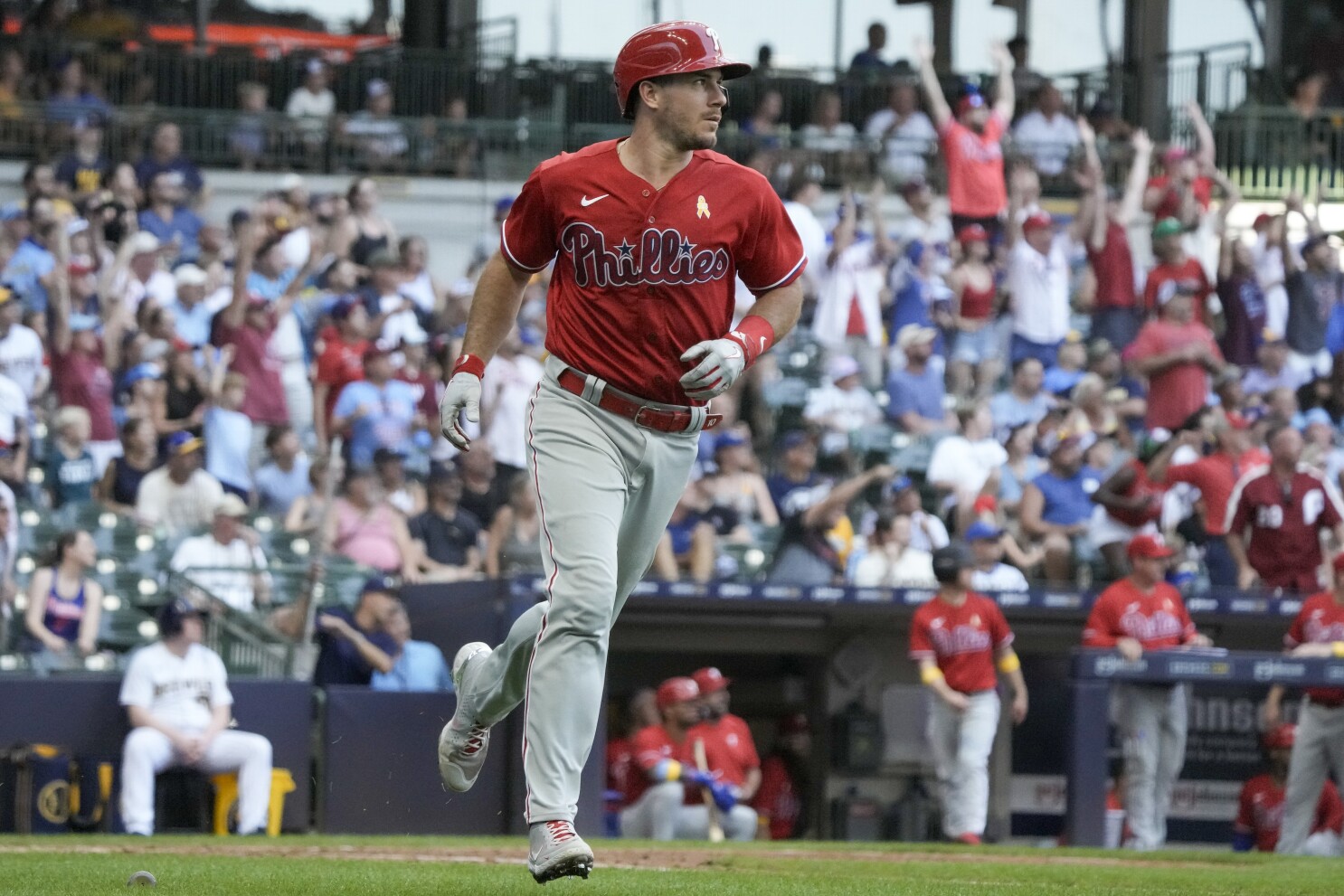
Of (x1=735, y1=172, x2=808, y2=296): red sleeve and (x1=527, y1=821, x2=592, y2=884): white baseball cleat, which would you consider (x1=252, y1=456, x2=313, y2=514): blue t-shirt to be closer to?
(x1=735, y1=172, x2=808, y2=296): red sleeve

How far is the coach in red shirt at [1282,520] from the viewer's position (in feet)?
44.1

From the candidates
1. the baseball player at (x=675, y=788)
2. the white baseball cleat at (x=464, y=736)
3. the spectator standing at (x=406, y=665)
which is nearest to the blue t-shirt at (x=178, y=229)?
the spectator standing at (x=406, y=665)

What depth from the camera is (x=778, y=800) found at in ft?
44.3

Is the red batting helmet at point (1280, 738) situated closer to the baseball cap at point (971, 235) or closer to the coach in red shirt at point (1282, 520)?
the coach in red shirt at point (1282, 520)

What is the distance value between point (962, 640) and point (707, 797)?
1.64 meters

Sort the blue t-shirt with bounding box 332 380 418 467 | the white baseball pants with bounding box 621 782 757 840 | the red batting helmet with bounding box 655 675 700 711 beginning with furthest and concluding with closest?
the blue t-shirt with bounding box 332 380 418 467
the red batting helmet with bounding box 655 675 700 711
the white baseball pants with bounding box 621 782 757 840

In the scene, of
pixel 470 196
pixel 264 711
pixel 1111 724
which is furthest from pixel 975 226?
pixel 264 711

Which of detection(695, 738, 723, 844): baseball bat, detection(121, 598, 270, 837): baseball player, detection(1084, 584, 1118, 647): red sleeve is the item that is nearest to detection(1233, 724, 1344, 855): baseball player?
detection(1084, 584, 1118, 647): red sleeve

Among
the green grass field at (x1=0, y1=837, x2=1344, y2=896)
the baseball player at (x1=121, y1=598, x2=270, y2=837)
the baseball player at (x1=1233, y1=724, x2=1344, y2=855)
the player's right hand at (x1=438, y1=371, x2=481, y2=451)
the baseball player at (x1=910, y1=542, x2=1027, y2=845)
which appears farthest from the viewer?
the baseball player at (x1=1233, y1=724, x2=1344, y2=855)

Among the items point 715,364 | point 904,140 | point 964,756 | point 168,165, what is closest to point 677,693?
point 964,756

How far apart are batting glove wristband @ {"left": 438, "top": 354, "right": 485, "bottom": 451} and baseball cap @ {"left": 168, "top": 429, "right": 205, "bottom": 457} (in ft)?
23.5

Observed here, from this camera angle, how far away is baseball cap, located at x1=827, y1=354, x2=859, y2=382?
15547 millimetres

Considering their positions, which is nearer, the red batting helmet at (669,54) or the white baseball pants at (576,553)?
the white baseball pants at (576,553)

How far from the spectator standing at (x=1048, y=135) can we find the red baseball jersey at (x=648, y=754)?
33.3 feet
